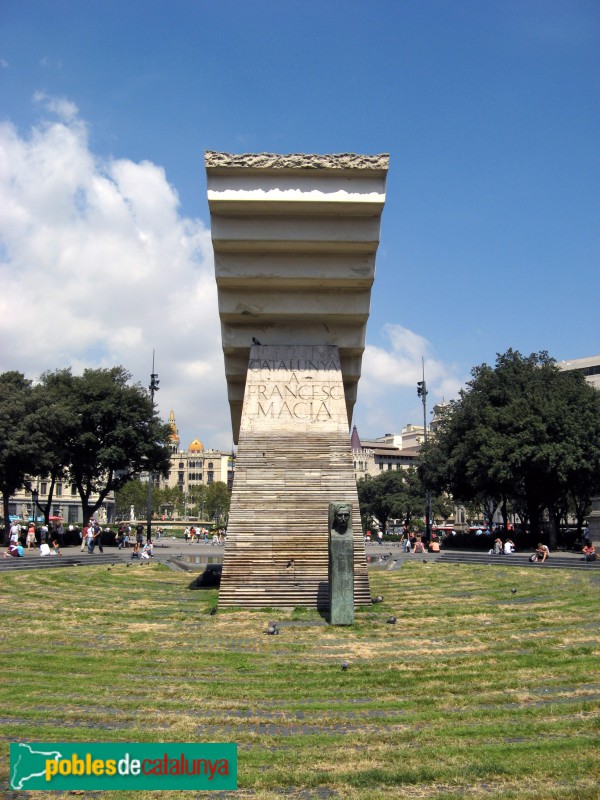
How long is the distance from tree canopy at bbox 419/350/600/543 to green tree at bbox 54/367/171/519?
18.5 metres

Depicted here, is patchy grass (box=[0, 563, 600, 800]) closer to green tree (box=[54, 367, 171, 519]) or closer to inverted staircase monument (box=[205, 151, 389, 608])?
inverted staircase monument (box=[205, 151, 389, 608])

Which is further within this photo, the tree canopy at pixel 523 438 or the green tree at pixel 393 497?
the green tree at pixel 393 497

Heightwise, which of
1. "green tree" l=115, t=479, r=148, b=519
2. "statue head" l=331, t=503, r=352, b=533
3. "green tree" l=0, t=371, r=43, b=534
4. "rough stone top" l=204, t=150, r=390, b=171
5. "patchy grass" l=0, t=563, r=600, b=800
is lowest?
"patchy grass" l=0, t=563, r=600, b=800

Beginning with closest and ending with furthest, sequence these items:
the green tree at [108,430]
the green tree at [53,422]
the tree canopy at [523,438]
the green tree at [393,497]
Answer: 1. the green tree at [53,422]
2. the tree canopy at [523,438]
3. the green tree at [108,430]
4. the green tree at [393,497]

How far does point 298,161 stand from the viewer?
19.3 metres

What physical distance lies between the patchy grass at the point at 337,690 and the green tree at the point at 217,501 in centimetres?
7921

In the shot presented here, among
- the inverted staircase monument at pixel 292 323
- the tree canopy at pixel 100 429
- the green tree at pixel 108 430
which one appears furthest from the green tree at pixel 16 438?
the inverted staircase monument at pixel 292 323

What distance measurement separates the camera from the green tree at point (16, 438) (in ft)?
111

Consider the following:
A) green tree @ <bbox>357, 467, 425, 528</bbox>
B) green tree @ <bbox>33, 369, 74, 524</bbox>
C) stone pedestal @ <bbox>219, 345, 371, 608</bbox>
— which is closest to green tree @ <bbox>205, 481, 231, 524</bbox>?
green tree @ <bbox>357, 467, 425, 528</bbox>

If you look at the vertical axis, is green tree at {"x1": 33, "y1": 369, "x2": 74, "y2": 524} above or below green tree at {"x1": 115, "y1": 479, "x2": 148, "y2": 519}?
above

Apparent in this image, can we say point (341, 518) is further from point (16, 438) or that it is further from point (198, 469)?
point (198, 469)

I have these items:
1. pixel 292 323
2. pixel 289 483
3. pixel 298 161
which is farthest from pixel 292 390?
pixel 298 161

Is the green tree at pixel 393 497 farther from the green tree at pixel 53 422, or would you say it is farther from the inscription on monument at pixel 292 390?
the inscription on monument at pixel 292 390

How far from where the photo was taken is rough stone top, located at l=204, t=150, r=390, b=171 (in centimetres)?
1916
